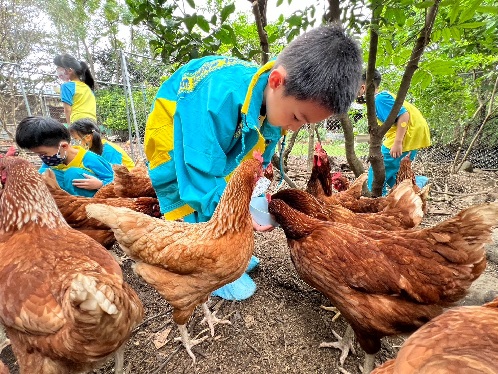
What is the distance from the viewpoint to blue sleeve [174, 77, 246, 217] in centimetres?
140

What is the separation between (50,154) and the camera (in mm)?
2514

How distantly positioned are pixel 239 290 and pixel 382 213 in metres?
1.12

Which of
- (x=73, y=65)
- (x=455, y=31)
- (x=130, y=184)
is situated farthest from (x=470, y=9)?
(x=73, y=65)

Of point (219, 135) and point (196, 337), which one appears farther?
point (196, 337)

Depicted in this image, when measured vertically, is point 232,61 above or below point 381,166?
above

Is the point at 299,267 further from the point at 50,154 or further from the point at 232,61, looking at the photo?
the point at 50,154

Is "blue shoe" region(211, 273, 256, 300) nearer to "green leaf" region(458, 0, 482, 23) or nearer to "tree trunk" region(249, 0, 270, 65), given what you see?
"tree trunk" region(249, 0, 270, 65)

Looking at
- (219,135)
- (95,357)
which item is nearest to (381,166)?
(219,135)

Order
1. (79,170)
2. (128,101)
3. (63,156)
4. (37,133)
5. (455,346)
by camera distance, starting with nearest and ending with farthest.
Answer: (455,346)
(37,133)
(63,156)
(79,170)
(128,101)

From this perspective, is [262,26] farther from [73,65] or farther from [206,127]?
Result: [73,65]

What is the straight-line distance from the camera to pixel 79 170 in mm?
2779

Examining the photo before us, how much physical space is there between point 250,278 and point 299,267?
683 mm

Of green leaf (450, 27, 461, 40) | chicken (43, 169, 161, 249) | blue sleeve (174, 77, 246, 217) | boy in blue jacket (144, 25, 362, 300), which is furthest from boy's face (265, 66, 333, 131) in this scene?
chicken (43, 169, 161, 249)

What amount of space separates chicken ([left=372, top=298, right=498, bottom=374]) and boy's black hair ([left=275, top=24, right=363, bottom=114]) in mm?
817
